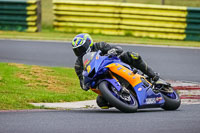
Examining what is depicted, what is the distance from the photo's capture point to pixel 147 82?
8828 millimetres

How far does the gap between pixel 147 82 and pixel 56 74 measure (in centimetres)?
458

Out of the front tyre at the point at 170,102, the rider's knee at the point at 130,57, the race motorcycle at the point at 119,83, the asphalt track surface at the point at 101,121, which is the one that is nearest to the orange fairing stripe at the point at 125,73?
the race motorcycle at the point at 119,83

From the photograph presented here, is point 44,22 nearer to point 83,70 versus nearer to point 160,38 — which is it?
point 160,38

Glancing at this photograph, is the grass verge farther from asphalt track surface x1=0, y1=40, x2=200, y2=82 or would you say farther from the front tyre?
the front tyre

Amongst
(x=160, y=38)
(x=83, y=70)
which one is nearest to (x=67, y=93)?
(x=83, y=70)

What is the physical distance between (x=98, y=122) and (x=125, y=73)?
5.02 ft

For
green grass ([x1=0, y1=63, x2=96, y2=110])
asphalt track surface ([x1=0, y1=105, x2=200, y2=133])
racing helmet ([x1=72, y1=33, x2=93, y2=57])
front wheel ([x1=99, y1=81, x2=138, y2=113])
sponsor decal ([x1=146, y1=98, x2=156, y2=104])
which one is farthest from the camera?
green grass ([x1=0, y1=63, x2=96, y2=110])

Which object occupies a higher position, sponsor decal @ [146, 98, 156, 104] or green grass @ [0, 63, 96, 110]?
sponsor decal @ [146, 98, 156, 104]

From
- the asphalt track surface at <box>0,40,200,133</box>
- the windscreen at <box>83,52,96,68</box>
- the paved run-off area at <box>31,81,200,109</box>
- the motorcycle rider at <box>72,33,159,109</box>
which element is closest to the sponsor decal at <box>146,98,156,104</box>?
the asphalt track surface at <box>0,40,200,133</box>

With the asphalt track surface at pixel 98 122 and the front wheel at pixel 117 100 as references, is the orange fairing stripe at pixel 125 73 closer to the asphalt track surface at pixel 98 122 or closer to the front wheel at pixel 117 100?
the front wheel at pixel 117 100

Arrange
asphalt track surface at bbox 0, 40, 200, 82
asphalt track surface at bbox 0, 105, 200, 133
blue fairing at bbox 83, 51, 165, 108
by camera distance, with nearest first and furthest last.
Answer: asphalt track surface at bbox 0, 105, 200, 133, blue fairing at bbox 83, 51, 165, 108, asphalt track surface at bbox 0, 40, 200, 82

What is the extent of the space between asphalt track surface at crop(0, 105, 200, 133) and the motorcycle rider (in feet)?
2.78

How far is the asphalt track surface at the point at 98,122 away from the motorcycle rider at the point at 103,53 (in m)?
0.85

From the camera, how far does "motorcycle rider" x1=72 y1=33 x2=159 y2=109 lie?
880 cm
